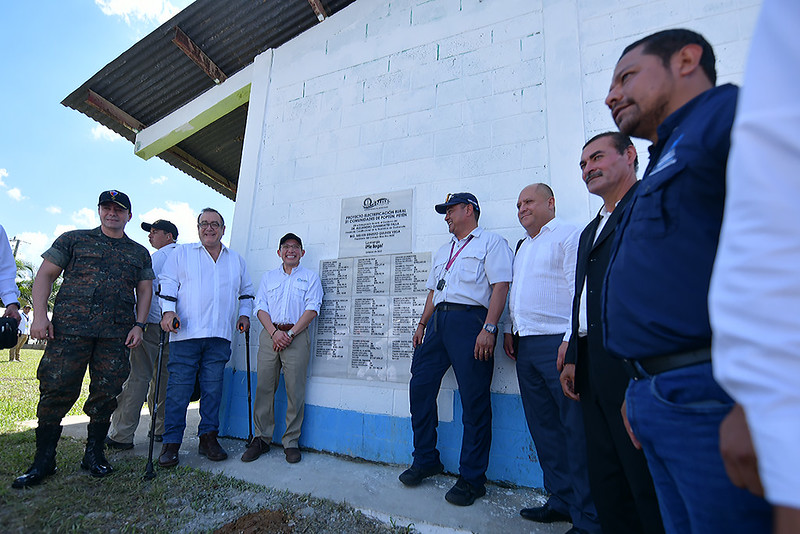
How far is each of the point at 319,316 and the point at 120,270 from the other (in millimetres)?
1575

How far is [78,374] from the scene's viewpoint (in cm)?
274

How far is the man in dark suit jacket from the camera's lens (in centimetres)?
135

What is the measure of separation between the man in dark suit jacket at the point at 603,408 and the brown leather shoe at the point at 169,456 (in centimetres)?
278

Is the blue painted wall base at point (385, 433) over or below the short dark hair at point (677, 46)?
below

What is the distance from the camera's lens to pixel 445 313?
2.77 metres

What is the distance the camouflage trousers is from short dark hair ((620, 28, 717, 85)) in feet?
11.3

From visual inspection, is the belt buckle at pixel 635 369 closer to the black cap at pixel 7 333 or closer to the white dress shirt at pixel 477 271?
the white dress shirt at pixel 477 271

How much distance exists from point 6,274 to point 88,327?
0.78m

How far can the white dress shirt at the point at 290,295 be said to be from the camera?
137 inches

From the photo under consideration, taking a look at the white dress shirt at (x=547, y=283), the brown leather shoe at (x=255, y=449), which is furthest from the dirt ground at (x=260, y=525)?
the white dress shirt at (x=547, y=283)

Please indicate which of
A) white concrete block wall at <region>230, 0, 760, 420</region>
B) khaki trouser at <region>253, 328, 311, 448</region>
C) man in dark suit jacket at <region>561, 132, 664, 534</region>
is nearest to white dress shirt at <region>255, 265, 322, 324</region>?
khaki trouser at <region>253, 328, 311, 448</region>

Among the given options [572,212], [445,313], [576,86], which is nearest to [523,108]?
[576,86]

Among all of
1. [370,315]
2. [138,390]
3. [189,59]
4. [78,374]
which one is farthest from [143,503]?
[189,59]

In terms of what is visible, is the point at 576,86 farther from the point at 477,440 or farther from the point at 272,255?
the point at 272,255
